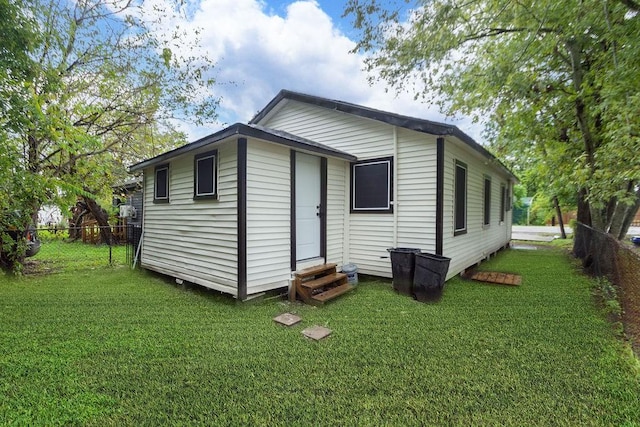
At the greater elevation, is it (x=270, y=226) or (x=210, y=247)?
(x=270, y=226)

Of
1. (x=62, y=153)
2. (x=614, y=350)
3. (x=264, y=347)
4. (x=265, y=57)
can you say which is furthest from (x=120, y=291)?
(x=265, y=57)

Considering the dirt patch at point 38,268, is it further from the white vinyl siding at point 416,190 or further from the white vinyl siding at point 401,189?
the white vinyl siding at point 416,190

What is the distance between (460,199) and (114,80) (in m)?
8.38

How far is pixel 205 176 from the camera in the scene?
4789 millimetres

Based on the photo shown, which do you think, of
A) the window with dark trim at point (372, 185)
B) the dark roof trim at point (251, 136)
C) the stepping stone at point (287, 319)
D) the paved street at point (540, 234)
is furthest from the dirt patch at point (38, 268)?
the paved street at point (540, 234)

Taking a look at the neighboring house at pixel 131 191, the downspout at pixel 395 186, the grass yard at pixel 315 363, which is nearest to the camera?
the grass yard at pixel 315 363

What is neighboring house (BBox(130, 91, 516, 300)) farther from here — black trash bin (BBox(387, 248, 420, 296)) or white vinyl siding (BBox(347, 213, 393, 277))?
black trash bin (BBox(387, 248, 420, 296))

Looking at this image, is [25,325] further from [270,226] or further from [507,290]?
[507,290]

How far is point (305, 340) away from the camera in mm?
3076


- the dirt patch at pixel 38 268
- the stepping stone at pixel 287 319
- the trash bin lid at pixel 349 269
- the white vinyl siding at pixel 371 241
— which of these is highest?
the white vinyl siding at pixel 371 241

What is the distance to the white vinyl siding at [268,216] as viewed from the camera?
419cm

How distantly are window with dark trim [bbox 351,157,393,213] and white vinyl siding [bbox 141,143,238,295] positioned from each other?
102 inches

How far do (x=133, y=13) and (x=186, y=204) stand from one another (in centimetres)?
501

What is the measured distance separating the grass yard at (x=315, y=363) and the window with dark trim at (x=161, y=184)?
2293 mm
